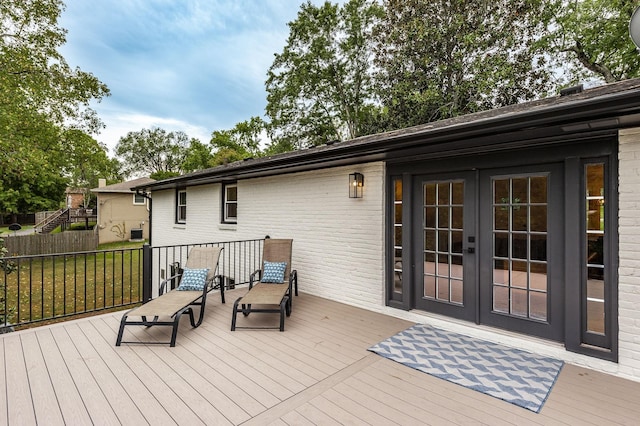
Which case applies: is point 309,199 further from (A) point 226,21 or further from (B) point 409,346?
(A) point 226,21

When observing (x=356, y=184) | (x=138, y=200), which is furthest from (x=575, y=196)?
(x=138, y=200)

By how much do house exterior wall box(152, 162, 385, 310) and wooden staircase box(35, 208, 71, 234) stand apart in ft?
64.2

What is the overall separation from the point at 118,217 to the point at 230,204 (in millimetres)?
16608

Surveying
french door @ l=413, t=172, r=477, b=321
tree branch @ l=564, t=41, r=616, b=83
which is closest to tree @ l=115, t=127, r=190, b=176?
tree branch @ l=564, t=41, r=616, b=83

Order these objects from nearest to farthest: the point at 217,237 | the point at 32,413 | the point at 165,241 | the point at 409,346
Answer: the point at 32,413, the point at 409,346, the point at 217,237, the point at 165,241

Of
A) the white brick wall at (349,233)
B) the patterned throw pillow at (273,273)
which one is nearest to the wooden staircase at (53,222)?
the white brick wall at (349,233)

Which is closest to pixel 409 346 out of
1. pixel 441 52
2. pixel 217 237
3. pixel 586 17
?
pixel 217 237

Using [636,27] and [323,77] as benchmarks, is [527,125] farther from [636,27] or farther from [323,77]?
[323,77]

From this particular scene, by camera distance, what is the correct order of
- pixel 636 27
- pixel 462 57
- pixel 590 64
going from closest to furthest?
pixel 636 27 → pixel 590 64 → pixel 462 57

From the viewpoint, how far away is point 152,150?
1484 inches

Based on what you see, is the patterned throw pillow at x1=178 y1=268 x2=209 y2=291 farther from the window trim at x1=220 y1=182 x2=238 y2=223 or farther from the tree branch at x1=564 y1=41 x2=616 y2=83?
the tree branch at x1=564 y1=41 x2=616 y2=83

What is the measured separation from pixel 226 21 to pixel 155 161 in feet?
109

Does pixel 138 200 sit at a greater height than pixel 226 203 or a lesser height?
greater

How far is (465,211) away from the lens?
377 cm
